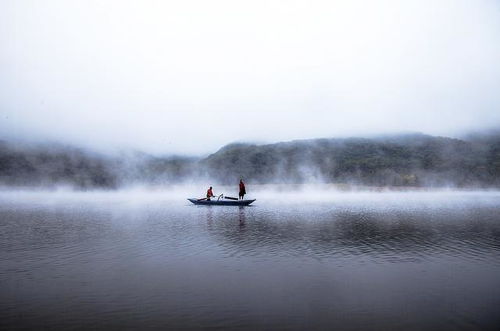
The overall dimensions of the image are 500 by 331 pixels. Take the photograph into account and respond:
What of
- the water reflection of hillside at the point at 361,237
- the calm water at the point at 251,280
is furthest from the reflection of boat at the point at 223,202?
the calm water at the point at 251,280

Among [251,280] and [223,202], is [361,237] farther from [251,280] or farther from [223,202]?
[223,202]

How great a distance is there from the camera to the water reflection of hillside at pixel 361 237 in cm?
2502

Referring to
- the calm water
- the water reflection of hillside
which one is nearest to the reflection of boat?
the water reflection of hillside

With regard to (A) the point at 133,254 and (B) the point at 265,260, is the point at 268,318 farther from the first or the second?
(A) the point at 133,254

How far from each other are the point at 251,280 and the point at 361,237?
15720mm

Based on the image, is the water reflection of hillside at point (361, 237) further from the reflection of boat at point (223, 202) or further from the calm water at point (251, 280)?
the reflection of boat at point (223, 202)

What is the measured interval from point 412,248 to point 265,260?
11.5m

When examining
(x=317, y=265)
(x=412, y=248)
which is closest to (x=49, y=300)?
(x=317, y=265)

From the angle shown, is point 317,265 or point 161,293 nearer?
point 161,293

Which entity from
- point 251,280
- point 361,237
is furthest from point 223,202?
point 251,280

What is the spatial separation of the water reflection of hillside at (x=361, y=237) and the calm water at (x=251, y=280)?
15 centimetres

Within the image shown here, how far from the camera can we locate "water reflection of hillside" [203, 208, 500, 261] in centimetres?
2502

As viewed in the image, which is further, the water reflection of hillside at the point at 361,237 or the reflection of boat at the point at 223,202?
the reflection of boat at the point at 223,202

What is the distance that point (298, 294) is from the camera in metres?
16.2
